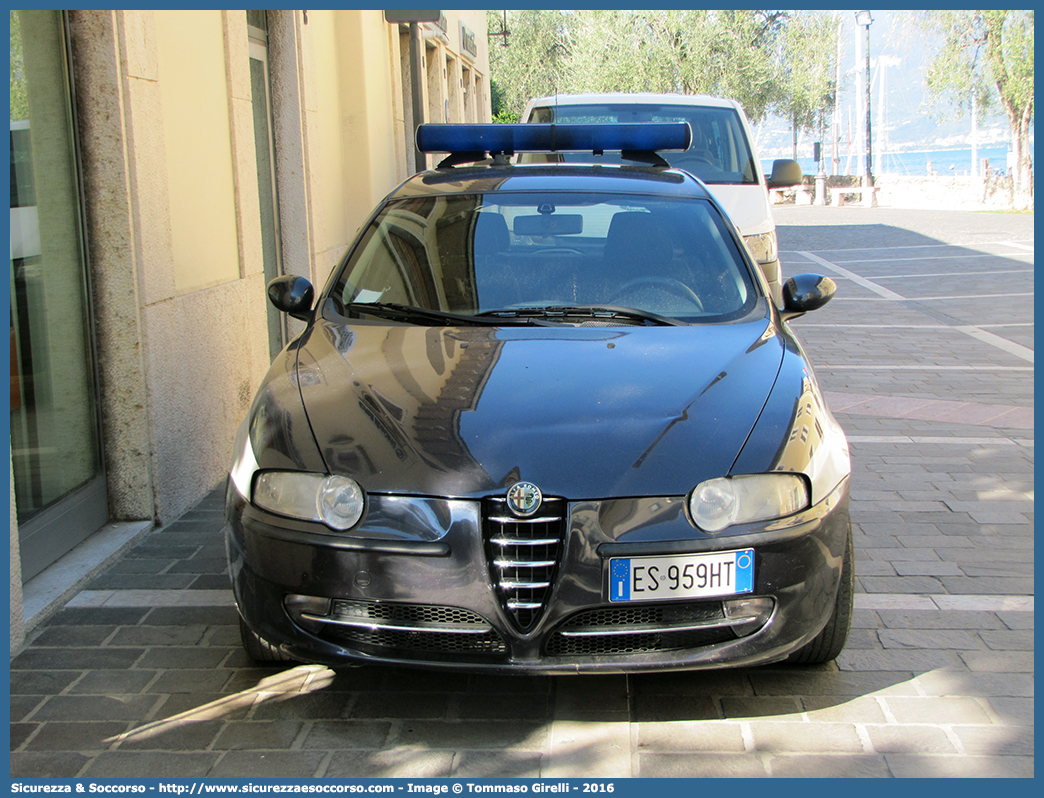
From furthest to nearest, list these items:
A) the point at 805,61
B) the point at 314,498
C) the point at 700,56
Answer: the point at 805,61, the point at 700,56, the point at 314,498

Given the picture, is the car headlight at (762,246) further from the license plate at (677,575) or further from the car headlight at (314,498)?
the car headlight at (314,498)

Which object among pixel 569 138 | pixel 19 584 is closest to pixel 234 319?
pixel 569 138

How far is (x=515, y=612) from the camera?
3059 mm

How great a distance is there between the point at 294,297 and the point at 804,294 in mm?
2016

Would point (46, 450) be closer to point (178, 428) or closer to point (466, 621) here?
point (178, 428)

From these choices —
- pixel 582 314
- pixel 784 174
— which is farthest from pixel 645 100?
pixel 582 314

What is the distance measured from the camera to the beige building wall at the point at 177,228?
16.3 ft

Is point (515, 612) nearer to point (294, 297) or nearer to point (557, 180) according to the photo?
point (294, 297)

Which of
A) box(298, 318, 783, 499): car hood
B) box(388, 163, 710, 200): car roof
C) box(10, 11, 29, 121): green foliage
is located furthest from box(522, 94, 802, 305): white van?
box(298, 318, 783, 499): car hood

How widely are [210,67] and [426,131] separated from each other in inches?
64.0

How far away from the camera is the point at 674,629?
311 cm

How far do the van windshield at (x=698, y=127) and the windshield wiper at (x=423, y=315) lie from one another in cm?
496

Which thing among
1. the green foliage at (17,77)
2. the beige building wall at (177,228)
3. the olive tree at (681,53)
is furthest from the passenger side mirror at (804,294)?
the olive tree at (681,53)

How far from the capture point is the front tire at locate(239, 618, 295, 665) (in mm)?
3559
